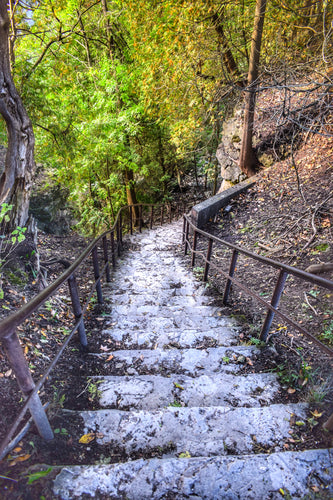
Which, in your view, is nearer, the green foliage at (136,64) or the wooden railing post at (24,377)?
the wooden railing post at (24,377)

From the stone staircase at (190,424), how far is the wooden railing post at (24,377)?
0.25 meters

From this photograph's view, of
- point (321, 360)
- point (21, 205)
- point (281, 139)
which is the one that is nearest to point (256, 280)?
point (321, 360)

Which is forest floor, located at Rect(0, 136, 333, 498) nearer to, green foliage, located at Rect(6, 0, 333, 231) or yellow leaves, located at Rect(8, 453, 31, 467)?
yellow leaves, located at Rect(8, 453, 31, 467)

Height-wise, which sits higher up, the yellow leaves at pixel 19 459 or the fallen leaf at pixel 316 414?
the yellow leaves at pixel 19 459

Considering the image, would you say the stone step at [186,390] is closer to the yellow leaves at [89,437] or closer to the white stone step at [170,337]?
the yellow leaves at [89,437]

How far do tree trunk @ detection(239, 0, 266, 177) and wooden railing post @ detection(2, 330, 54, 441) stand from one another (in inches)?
229

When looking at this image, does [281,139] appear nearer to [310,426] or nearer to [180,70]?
[180,70]

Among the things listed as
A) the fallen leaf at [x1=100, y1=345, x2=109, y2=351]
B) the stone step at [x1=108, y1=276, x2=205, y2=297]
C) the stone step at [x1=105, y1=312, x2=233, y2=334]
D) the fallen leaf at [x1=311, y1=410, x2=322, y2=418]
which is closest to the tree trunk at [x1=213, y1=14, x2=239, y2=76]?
the stone step at [x1=108, y1=276, x2=205, y2=297]

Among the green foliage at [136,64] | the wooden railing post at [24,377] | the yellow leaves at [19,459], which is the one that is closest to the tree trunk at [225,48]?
the green foliage at [136,64]

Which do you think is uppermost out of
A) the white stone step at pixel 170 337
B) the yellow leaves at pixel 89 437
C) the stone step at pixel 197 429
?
the stone step at pixel 197 429

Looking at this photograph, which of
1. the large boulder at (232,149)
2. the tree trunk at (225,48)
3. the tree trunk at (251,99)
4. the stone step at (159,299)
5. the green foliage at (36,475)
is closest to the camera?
the green foliage at (36,475)

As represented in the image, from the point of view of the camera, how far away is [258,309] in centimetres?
358

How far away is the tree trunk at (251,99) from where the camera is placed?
5.84 m

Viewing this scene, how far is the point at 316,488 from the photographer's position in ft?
4.32
